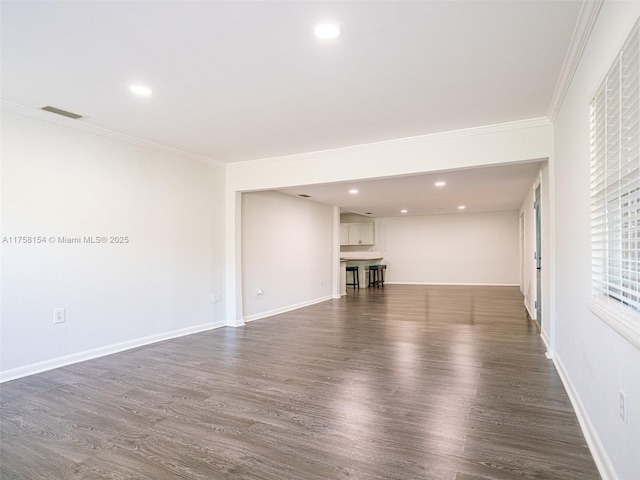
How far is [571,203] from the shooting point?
8.77 feet

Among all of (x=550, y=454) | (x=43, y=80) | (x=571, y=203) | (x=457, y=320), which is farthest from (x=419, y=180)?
(x=43, y=80)

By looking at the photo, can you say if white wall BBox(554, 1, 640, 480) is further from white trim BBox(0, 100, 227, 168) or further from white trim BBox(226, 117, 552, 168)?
white trim BBox(0, 100, 227, 168)

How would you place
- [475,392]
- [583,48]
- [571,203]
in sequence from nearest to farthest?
[583,48], [571,203], [475,392]

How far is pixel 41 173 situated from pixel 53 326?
4.74 feet

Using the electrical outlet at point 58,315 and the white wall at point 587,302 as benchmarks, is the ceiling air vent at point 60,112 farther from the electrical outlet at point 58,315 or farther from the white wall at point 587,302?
the white wall at point 587,302

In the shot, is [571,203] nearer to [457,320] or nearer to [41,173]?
[457,320]

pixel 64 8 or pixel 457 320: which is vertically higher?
pixel 64 8

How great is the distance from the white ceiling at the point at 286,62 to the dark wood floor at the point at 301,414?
2370mm

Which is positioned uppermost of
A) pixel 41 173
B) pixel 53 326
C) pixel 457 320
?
pixel 41 173

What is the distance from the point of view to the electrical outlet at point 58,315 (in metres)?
3.58

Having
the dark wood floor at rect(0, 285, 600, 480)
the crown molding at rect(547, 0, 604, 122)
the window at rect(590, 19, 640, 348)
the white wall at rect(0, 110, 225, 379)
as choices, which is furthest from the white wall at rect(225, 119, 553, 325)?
the dark wood floor at rect(0, 285, 600, 480)

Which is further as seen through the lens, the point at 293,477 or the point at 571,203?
the point at 571,203

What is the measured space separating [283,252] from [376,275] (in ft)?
18.0

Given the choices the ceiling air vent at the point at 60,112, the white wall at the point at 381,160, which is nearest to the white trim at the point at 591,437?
the white wall at the point at 381,160
